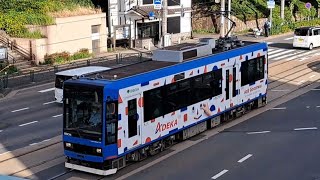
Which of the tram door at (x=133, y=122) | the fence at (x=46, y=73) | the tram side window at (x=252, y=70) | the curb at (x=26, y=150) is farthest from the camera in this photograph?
the fence at (x=46, y=73)

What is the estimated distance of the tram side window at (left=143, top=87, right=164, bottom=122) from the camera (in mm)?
17044

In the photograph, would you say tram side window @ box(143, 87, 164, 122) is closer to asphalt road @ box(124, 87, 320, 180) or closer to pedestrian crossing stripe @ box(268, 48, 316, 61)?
asphalt road @ box(124, 87, 320, 180)

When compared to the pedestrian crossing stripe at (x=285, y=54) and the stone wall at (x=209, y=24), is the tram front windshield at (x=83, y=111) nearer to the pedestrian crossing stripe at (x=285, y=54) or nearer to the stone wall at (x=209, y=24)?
the pedestrian crossing stripe at (x=285, y=54)

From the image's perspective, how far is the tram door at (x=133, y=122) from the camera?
53.3ft

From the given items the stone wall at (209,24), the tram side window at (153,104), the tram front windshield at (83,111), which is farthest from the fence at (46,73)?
the stone wall at (209,24)

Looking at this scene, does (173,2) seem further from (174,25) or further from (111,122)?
(111,122)

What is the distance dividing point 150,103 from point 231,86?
5.83m

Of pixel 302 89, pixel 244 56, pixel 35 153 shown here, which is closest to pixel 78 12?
pixel 302 89

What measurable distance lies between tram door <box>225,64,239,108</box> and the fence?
45.3 ft

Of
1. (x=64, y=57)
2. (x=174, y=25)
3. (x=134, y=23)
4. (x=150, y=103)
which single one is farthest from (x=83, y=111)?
(x=174, y=25)

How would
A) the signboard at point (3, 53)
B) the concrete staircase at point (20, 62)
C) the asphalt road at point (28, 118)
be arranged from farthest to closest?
the concrete staircase at point (20, 62) < the signboard at point (3, 53) < the asphalt road at point (28, 118)

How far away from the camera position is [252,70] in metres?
24.0

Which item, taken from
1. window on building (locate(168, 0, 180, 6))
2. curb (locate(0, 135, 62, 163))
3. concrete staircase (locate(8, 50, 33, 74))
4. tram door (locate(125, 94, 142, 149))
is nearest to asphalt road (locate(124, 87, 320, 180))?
tram door (locate(125, 94, 142, 149))

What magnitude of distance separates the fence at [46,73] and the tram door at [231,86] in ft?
45.3
